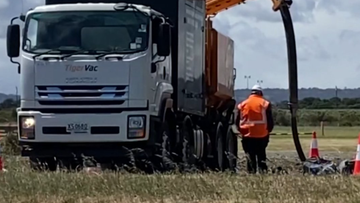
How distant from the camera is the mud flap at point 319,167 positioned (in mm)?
17562

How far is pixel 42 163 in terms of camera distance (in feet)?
58.6

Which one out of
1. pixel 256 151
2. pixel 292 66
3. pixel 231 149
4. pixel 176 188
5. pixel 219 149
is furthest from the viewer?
pixel 231 149

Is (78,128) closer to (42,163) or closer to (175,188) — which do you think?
(42,163)

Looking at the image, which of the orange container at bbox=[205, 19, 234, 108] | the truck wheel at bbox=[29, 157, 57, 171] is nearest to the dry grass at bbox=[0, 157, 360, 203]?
the truck wheel at bbox=[29, 157, 57, 171]

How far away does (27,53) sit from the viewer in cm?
1738

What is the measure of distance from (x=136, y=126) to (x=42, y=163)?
1.96 meters

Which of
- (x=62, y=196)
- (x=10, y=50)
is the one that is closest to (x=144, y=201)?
(x=62, y=196)

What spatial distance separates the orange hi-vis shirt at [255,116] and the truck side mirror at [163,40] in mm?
2386

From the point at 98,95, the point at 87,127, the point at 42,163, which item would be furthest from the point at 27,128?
the point at 98,95

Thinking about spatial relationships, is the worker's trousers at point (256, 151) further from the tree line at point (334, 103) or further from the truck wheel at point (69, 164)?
the tree line at point (334, 103)

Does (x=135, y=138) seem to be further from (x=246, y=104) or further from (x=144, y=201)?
(x=144, y=201)

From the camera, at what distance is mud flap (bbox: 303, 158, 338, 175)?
1756cm

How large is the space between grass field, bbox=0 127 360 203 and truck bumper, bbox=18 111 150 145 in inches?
89.8

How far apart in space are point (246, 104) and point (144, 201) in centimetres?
710
